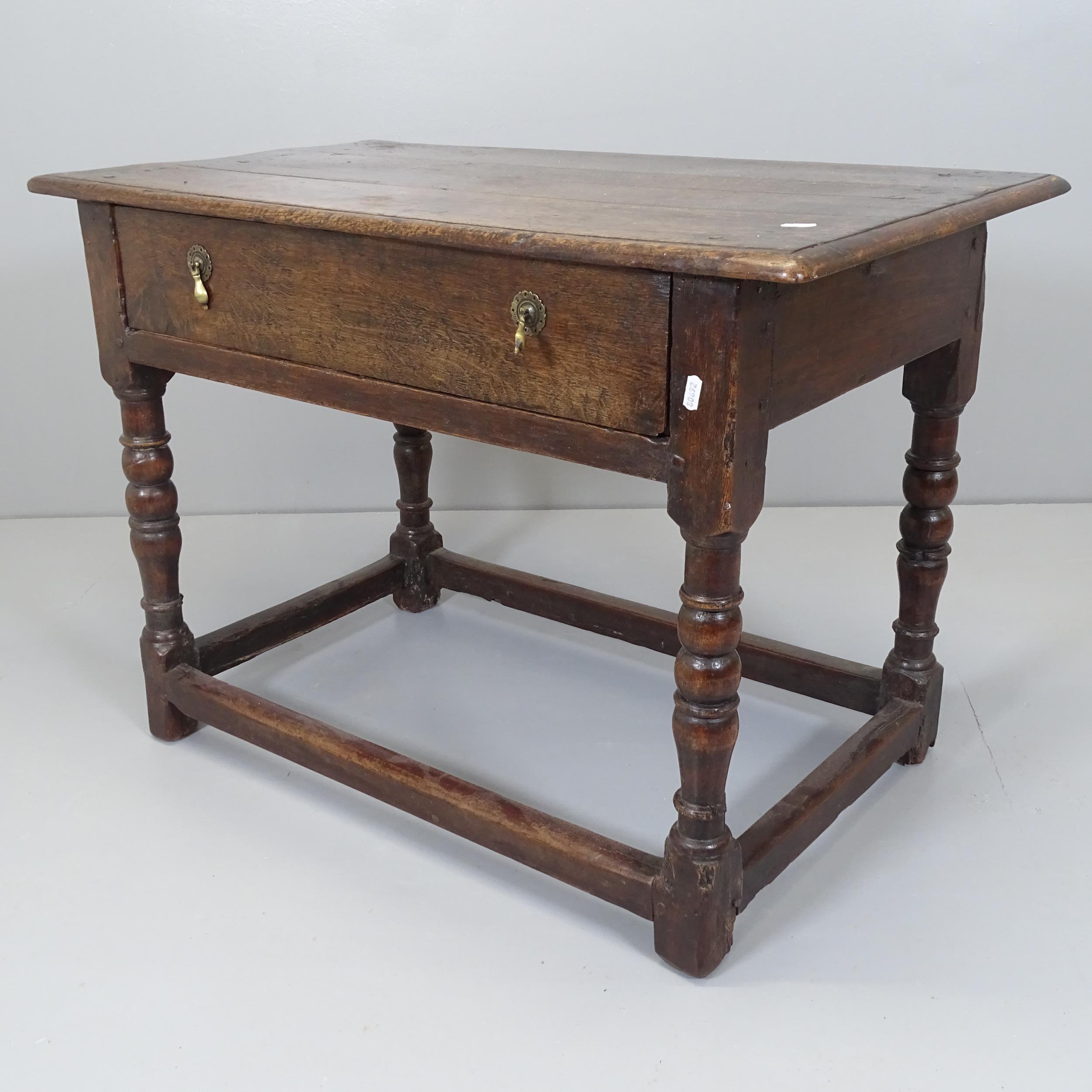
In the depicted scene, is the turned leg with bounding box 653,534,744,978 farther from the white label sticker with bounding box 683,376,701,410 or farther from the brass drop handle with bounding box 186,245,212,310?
the brass drop handle with bounding box 186,245,212,310

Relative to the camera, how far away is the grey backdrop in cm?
346

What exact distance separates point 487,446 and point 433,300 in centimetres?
201

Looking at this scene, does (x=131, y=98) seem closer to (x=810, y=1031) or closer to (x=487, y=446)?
(x=487, y=446)

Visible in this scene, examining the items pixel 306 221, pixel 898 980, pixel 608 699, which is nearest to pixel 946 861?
pixel 898 980

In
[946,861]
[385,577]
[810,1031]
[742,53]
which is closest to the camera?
[810,1031]

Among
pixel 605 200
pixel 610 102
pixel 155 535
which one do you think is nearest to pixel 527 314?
pixel 605 200

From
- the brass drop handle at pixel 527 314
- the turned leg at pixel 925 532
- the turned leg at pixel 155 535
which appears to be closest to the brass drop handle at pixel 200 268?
the turned leg at pixel 155 535

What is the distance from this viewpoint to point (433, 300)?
1.90 m

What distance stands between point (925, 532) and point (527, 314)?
0.97 m

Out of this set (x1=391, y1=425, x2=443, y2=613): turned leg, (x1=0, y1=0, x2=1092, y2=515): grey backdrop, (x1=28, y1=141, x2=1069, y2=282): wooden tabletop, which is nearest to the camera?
(x1=28, y1=141, x2=1069, y2=282): wooden tabletop

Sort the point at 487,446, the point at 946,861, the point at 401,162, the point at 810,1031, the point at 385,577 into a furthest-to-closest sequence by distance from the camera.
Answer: the point at 487,446 < the point at 385,577 < the point at 401,162 < the point at 946,861 < the point at 810,1031

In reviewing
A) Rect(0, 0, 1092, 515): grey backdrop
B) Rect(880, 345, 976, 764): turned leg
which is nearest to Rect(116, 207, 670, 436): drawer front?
Rect(880, 345, 976, 764): turned leg

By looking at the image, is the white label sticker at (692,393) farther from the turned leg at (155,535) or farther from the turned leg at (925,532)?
the turned leg at (155,535)

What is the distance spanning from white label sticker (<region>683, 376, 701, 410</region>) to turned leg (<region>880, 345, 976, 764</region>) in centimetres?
75
